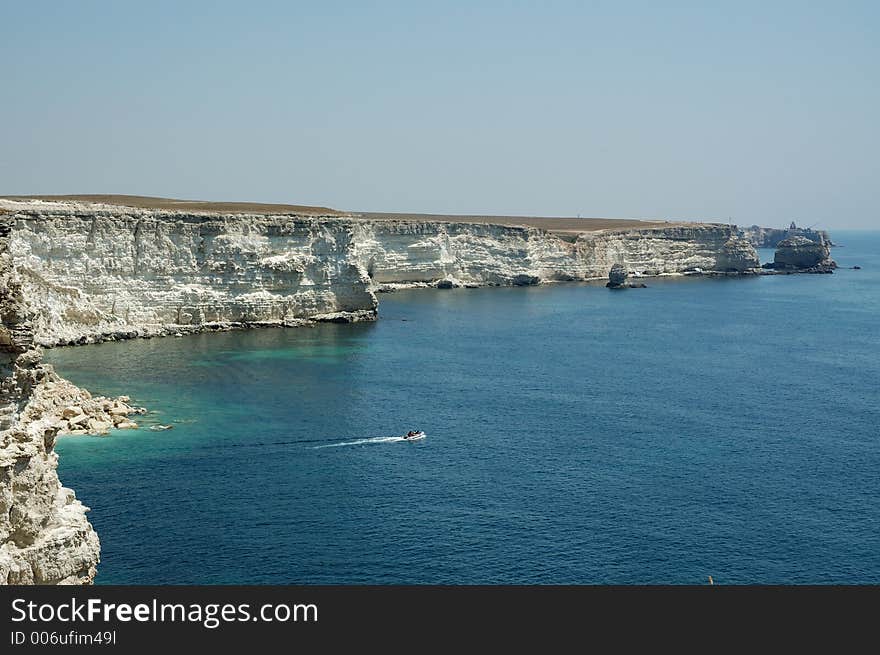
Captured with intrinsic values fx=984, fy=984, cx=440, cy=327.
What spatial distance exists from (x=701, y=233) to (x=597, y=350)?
100779 millimetres

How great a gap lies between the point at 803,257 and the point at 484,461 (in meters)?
162

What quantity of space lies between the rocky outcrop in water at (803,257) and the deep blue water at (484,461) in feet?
354

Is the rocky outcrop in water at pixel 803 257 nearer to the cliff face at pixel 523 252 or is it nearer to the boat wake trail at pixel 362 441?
the cliff face at pixel 523 252

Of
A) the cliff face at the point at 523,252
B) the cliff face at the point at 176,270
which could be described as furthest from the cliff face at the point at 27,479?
the cliff face at the point at 523,252

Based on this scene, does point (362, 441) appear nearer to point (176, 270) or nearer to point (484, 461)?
point (484, 461)

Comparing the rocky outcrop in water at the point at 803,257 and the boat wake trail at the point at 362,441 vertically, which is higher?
the rocky outcrop in water at the point at 803,257

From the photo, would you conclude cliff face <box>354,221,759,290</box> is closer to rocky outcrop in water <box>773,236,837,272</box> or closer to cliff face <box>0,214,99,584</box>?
rocky outcrop in water <box>773,236,837,272</box>

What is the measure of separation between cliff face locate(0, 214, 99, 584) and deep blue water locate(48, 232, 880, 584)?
33.7ft

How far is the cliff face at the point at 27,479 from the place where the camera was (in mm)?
22234

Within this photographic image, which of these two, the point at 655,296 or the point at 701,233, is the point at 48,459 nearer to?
the point at 655,296

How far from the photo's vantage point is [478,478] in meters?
46.5

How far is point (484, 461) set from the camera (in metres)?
49.5

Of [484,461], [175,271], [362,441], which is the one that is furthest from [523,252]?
[484,461]

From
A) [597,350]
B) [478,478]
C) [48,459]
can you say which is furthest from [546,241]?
[48,459]
